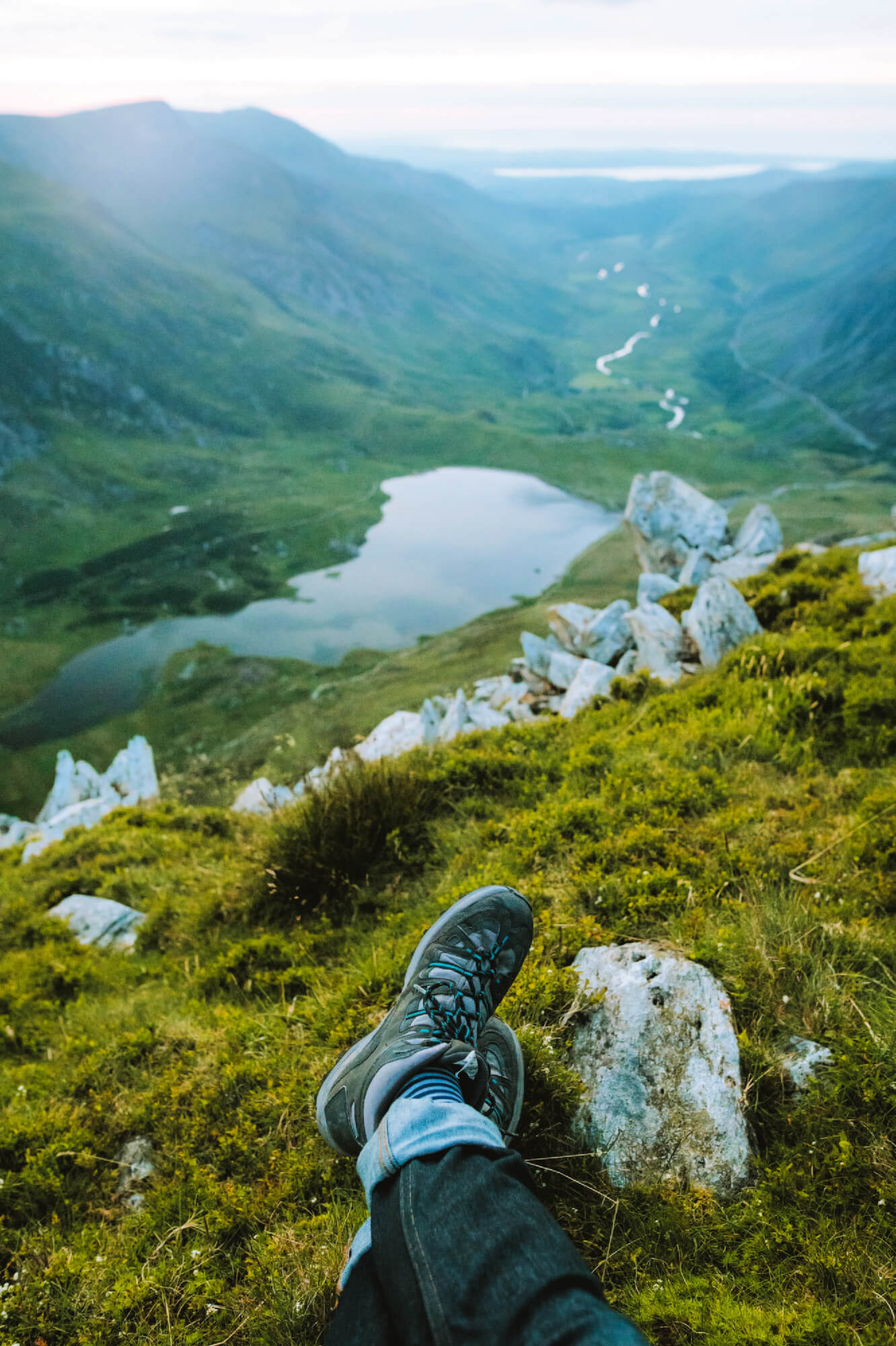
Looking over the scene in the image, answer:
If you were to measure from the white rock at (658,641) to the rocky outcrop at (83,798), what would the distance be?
10886 mm

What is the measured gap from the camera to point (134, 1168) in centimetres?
432

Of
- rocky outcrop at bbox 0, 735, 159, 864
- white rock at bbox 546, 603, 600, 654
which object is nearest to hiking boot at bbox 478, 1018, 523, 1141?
rocky outcrop at bbox 0, 735, 159, 864

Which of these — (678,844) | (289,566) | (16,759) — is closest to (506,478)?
(289,566)

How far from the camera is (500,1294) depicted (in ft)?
7.22

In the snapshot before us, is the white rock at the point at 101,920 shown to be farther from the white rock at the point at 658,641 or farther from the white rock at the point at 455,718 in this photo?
the white rock at the point at 455,718

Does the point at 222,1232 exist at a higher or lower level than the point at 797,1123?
lower

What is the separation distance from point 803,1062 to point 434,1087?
6.94 feet

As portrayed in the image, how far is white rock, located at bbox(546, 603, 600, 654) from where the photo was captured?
24391 mm

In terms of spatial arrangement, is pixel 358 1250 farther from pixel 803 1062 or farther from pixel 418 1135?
pixel 803 1062

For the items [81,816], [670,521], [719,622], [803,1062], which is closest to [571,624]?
[719,622]

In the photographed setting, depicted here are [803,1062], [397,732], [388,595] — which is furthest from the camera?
[388,595]

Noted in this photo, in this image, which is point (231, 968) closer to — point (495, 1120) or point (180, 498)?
point (495, 1120)

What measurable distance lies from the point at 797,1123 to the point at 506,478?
190 meters

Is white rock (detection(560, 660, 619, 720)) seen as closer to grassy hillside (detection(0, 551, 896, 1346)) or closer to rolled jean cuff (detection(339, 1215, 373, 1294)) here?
grassy hillside (detection(0, 551, 896, 1346))
